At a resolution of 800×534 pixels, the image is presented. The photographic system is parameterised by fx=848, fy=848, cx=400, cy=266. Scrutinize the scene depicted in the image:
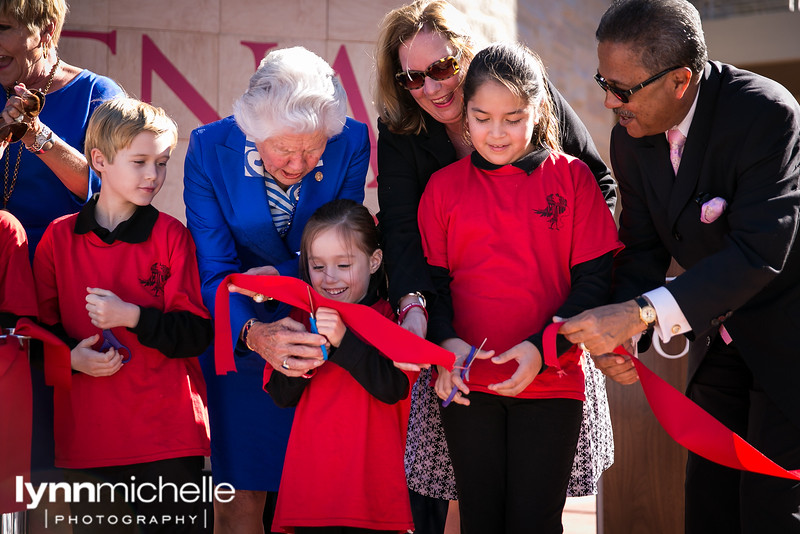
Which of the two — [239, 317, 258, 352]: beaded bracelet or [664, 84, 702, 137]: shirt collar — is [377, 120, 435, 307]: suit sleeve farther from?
[664, 84, 702, 137]: shirt collar

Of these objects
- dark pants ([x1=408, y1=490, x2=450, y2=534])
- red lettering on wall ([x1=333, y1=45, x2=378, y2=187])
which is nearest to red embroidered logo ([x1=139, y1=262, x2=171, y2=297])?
dark pants ([x1=408, y1=490, x2=450, y2=534])

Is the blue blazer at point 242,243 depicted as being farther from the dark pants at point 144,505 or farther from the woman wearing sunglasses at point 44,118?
the woman wearing sunglasses at point 44,118

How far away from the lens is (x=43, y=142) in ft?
10.6

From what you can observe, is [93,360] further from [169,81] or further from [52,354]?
[169,81]

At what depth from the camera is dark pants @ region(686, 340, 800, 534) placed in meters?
2.70

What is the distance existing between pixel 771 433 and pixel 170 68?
5.44 meters

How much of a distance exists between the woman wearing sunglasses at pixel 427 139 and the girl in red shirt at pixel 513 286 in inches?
10.4

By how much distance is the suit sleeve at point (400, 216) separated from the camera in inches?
119

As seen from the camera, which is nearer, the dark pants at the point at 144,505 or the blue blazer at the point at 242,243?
the dark pants at the point at 144,505

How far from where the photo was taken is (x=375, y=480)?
295cm

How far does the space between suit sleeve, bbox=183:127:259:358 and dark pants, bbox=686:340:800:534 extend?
5.70 feet

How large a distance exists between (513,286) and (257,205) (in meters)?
1.09

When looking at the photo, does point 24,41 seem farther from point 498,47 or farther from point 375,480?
point 375,480

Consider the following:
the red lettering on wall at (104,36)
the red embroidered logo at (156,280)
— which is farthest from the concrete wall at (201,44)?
the red embroidered logo at (156,280)
